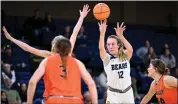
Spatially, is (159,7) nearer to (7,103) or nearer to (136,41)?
(136,41)

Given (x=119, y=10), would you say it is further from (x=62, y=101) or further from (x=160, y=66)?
(x=62, y=101)

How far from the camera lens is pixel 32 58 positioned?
1460 centimetres

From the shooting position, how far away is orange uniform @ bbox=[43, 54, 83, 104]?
557 cm

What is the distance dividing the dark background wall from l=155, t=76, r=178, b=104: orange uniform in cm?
1070

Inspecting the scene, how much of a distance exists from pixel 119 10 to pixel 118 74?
12.0m

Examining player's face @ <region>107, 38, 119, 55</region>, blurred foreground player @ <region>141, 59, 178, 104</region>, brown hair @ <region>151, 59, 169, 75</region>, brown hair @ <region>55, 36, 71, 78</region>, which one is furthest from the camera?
player's face @ <region>107, 38, 119, 55</region>

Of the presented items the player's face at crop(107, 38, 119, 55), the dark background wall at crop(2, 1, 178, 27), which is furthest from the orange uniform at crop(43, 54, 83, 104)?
the dark background wall at crop(2, 1, 178, 27)

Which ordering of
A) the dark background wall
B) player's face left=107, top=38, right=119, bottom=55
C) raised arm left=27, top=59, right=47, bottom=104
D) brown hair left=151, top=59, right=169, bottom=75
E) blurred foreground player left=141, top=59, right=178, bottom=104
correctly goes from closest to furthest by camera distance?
raised arm left=27, top=59, right=47, bottom=104 < blurred foreground player left=141, top=59, right=178, bottom=104 < brown hair left=151, top=59, right=169, bottom=75 < player's face left=107, top=38, right=119, bottom=55 < the dark background wall

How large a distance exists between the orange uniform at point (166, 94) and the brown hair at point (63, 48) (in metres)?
2.09

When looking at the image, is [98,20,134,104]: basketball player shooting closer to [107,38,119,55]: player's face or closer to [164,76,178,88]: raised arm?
[107,38,119,55]: player's face

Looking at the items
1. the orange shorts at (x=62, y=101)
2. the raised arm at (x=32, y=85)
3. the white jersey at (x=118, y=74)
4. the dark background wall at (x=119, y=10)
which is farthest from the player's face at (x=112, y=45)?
the dark background wall at (x=119, y=10)

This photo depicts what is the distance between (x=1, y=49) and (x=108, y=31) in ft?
16.5

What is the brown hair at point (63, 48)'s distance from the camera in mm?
5551

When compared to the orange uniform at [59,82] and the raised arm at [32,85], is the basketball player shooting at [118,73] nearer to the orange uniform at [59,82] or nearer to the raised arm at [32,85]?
the orange uniform at [59,82]
